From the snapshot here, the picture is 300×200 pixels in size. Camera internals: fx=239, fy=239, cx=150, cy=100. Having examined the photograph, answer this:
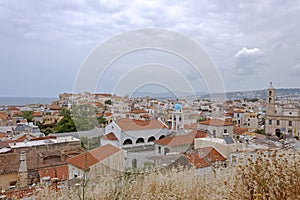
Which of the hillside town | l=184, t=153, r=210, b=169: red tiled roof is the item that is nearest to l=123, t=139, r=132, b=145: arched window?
the hillside town

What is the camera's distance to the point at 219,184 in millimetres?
1712

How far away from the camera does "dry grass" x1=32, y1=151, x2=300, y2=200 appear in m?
1.36

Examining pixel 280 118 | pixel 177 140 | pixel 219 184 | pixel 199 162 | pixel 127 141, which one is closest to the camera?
pixel 219 184

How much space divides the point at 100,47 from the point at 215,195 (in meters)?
2.75

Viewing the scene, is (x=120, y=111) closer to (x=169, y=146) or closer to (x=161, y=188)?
(x=169, y=146)

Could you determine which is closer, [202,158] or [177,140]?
[202,158]

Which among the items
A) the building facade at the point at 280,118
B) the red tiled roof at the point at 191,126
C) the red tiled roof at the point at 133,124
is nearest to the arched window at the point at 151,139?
the red tiled roof at the point at 133,124

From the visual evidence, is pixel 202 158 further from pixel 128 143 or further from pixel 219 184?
pixel 128 143

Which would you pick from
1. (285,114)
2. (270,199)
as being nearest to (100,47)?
(270,199)

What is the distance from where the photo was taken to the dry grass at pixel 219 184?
1356mm

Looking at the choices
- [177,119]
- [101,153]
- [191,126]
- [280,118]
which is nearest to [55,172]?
[101,153]

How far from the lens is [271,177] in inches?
54.8

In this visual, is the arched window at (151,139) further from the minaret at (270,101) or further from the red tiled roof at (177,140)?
the minaret at (270,101)

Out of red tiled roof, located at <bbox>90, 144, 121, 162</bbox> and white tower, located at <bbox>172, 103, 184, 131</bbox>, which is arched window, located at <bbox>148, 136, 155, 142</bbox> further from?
red tiled roof, located at <bbox>90, 144, 121, 162</bbox>
